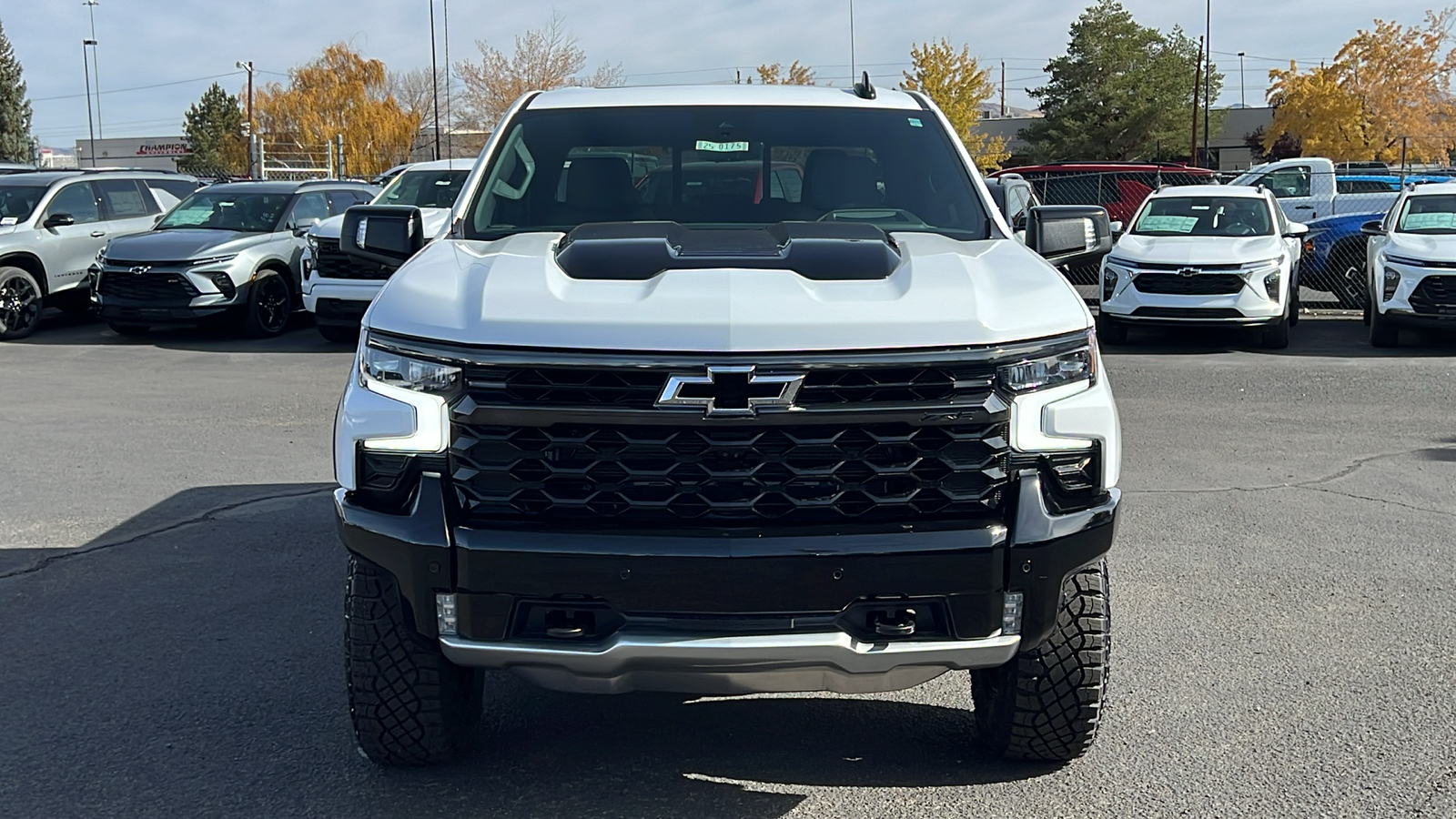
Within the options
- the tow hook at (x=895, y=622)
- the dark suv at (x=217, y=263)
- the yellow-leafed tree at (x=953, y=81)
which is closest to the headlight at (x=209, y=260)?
the dark suv at (x=217, y=263)

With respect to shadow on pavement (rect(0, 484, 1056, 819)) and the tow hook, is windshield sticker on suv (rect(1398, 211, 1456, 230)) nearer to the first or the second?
shadow on pavement (rect(0, 484, 1056, 819))

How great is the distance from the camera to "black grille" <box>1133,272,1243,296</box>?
45.5 ft

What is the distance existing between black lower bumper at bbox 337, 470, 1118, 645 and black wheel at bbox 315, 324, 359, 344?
→ 11.0 meters

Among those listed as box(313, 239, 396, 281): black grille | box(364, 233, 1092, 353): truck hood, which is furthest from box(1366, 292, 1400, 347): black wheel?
box(364, 233, 1092, 353): truck hood

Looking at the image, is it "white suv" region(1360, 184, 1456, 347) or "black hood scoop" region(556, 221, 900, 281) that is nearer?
"black hood scoop" region(556, 221, 900, 281)

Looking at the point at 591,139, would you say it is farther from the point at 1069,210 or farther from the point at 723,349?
the point at 723,349

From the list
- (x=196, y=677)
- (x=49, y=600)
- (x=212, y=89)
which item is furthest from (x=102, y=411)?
(x=212, y=89)

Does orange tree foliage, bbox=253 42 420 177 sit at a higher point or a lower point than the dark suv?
higher

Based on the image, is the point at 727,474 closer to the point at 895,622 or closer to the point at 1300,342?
the point at 895,622

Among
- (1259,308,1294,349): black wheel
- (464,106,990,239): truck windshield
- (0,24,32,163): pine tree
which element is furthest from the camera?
(0,24,32,163): pine tree

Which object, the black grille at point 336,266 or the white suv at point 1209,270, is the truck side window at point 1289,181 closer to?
the white suv at point 1209,270

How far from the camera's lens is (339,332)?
47.2 feet

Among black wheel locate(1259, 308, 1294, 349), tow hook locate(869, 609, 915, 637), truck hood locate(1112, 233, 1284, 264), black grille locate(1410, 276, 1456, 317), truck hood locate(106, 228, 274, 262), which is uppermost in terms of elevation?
truck hood locate(106, 228, 274, 262)

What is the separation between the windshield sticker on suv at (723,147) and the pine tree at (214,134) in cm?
7631
